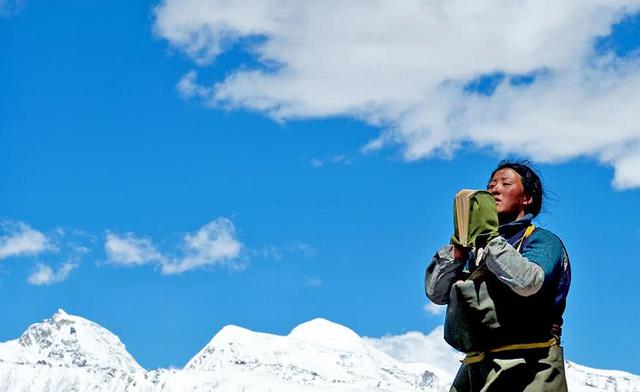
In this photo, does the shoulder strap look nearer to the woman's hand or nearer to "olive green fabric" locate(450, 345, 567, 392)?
the woman's hand

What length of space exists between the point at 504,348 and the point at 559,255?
1.76 feet

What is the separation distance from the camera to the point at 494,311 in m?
5.55

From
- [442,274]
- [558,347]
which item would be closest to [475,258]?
[442,274]

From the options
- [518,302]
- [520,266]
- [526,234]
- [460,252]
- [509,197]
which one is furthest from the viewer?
[509,197]

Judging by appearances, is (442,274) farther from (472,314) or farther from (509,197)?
(509,197)

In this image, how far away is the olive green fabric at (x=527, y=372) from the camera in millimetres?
5598

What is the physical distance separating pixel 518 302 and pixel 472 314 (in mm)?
230

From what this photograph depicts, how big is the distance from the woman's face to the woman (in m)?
0.24

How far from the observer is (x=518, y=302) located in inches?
219

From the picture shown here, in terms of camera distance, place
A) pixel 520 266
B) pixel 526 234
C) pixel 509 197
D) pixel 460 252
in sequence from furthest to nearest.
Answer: pixel 509 197 → pixel 526 234 → pixel 460 252 → pixel 520 266

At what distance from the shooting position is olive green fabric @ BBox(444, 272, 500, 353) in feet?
18.2

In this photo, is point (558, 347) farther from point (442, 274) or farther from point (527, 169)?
point (527, 169)

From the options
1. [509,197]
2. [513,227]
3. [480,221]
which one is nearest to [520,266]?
[480,221]

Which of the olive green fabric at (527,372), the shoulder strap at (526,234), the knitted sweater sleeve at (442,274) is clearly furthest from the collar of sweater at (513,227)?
the olive green fabric at (527,372)
